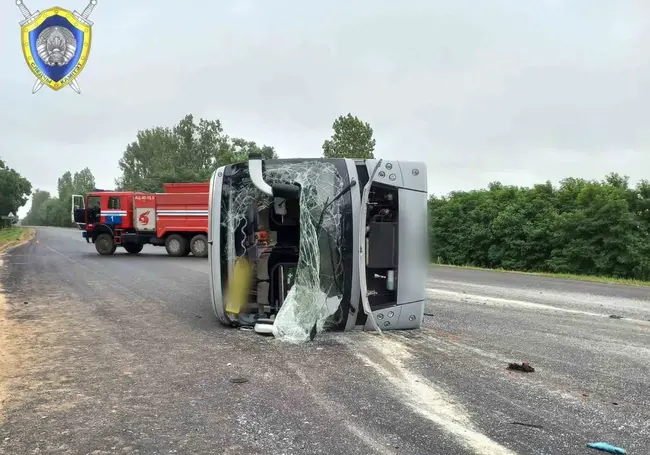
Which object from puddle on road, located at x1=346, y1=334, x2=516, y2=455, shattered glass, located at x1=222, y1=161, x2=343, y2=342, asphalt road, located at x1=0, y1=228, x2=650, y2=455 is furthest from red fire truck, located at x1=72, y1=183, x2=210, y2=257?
puddle on road, located at x1=346, y1=334, x2=516, y2=455

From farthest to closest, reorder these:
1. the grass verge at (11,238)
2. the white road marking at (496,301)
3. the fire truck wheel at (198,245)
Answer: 1. the grass verge at (11,238)
2. the fire truck wheel at (198,245)
3. the white road marking at (496,301)

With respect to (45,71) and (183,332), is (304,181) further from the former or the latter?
(45,71)

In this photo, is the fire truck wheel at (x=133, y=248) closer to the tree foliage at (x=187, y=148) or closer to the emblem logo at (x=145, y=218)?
the emblem logo at (x=145, y=218)

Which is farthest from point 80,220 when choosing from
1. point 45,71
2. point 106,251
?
point 45,71

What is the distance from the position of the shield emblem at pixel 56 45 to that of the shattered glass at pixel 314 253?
10126 millimetres

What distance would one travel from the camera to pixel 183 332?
7.14 meters

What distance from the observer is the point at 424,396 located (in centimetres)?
459

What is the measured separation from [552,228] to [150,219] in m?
17.5

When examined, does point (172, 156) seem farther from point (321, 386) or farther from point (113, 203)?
point (321, 386)

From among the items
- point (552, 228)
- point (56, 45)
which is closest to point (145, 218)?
point (56, 45)

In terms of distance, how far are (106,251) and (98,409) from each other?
20.8 metres

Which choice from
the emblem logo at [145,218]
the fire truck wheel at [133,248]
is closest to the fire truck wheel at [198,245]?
the emblem logo at [145,218]

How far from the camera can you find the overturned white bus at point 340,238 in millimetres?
6387

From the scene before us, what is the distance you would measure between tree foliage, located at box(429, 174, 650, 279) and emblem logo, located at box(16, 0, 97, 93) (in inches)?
455
